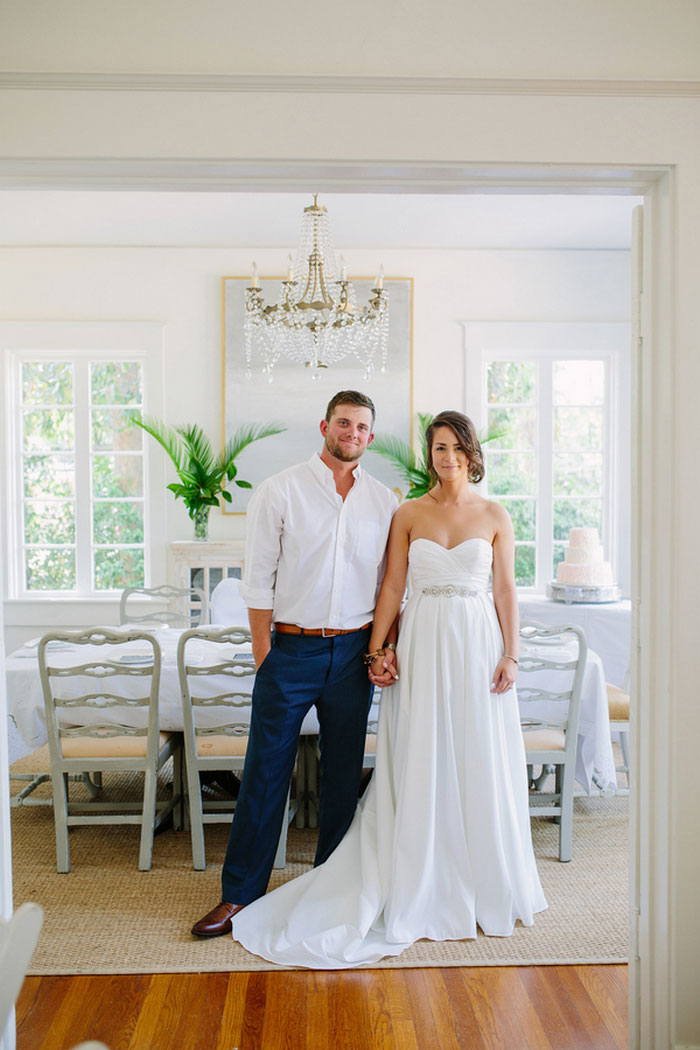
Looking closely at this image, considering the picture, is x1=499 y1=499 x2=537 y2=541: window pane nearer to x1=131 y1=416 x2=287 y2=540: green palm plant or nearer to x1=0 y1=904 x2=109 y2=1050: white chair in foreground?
x1=131 y1=416 x2=287 y2=540: green palm plant

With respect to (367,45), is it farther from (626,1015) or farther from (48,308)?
(48,308)

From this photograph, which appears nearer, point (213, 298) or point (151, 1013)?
point (151, 1013)

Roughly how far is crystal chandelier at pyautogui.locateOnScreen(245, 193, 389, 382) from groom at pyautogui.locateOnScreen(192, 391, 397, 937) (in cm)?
167

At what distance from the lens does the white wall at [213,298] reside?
602 cm

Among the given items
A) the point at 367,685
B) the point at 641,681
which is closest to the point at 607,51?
the point at 641,681

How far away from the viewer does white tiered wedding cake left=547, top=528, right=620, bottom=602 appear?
17.2ft

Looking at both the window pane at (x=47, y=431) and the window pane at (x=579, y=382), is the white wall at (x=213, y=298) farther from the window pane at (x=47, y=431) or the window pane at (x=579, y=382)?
the window pane at (x=47, y=431)

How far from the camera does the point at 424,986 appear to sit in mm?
2551

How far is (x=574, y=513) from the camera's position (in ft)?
20.8

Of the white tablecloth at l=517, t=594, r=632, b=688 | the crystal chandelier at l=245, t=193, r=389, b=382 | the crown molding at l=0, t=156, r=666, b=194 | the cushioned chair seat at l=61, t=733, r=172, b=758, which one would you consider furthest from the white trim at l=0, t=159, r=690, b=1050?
the white tablecloth at l=517, t=594, r=632, b=688

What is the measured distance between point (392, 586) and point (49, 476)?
400cm

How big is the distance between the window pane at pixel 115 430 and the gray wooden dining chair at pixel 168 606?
108 centimetres

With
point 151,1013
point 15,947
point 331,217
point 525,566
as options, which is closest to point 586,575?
point 525,566

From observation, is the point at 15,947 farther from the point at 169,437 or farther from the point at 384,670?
the point at 169,437
